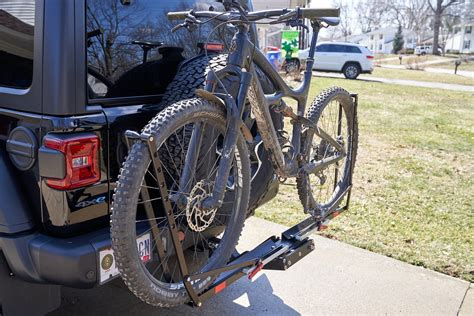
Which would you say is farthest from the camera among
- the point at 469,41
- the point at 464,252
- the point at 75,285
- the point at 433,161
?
the point at 469,41

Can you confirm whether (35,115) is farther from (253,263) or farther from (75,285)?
(253,263)

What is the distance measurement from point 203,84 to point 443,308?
7.08ft

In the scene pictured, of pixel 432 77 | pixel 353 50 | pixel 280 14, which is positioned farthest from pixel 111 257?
pixel 432 77

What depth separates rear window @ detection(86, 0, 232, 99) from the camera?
2.24 meters

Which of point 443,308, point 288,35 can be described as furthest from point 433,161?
point 288,35

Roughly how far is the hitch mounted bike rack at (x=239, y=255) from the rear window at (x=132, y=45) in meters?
0.54

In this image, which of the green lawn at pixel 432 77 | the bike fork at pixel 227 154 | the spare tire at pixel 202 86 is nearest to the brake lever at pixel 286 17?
the spare tire at pixel 202 86

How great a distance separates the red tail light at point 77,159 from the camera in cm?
204

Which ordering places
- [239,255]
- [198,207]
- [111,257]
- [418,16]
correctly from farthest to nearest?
1. [418,16]
2. [239,255]
3. [198,207]
4. [111,257]

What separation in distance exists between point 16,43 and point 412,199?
417 centimetres

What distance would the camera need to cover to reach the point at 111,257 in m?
2.16

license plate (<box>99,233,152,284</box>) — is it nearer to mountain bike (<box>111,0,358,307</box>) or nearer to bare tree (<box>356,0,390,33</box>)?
mountain bike (<box>111,0,358,307</box>)

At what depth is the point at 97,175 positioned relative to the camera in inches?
87.4

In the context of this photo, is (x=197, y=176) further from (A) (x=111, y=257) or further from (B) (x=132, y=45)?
(B) (x=132, y=45)
